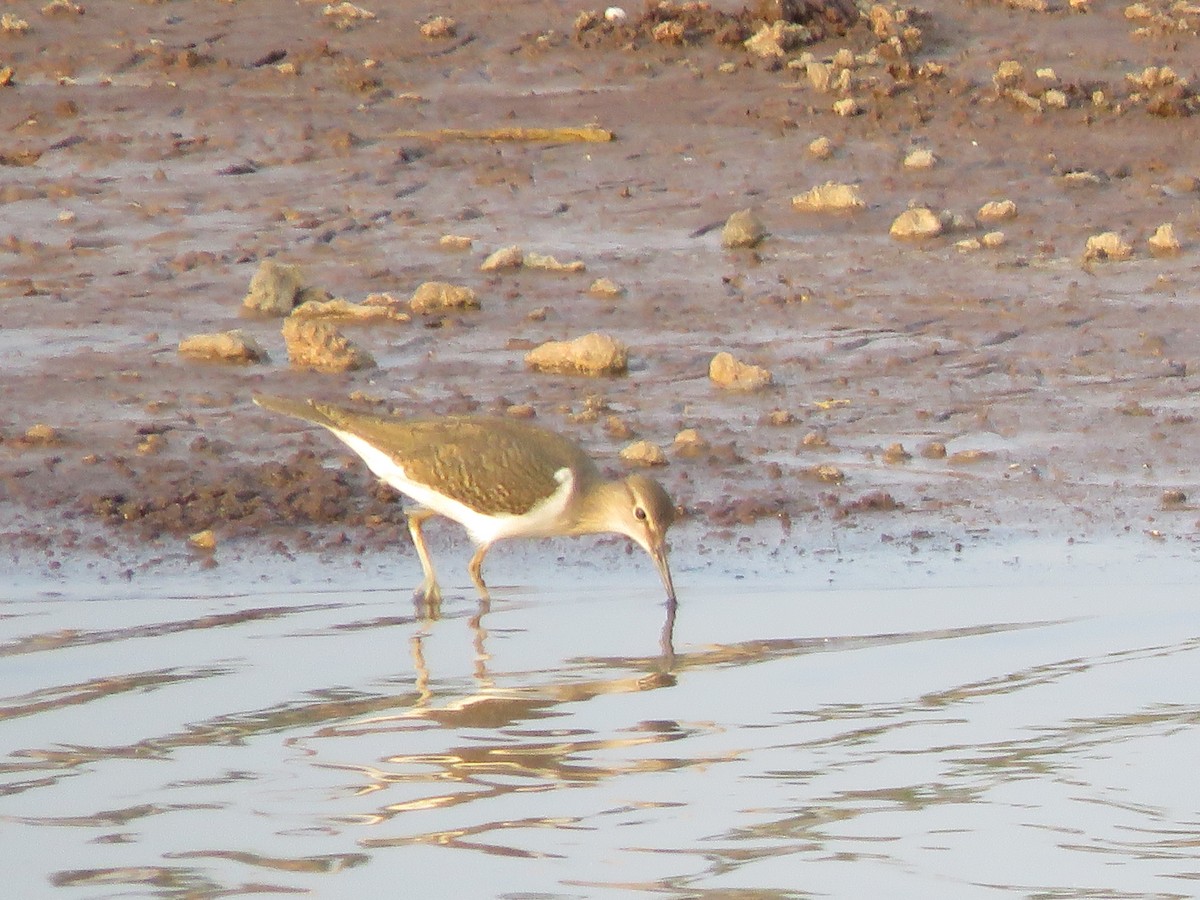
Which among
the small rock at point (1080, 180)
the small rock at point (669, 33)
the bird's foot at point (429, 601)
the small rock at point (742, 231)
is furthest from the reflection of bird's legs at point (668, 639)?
the small rock at point (669, 33)

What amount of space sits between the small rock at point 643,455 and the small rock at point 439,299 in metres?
1.88

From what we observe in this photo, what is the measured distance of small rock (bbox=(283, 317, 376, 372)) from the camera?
8797mm

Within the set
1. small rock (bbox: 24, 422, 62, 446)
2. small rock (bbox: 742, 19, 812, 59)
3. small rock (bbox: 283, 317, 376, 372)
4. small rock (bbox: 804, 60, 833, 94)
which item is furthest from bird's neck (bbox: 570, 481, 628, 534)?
small rock (bbox: 742, 19, 812, 59)

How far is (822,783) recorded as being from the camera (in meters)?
5.11

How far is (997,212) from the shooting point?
10.9 m

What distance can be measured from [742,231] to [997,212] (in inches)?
53.8

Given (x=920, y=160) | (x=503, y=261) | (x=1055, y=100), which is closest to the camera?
(x=503, y=261)

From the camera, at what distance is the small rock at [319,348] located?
8.80 metres

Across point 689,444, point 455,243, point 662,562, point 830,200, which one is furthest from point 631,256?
point 662,562

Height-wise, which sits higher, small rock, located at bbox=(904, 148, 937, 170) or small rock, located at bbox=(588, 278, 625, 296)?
small rock, located at bbox=(904, 148, 937, 170)

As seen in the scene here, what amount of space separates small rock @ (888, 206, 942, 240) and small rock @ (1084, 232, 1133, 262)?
0.74 meters

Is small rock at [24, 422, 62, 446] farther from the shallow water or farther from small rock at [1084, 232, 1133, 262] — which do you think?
small rock at [1084, 232, 1133, 262]

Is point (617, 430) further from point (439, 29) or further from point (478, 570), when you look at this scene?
point (439, 29)

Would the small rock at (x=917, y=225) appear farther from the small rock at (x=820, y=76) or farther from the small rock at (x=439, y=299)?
the small rock at (x=439, y=299)
